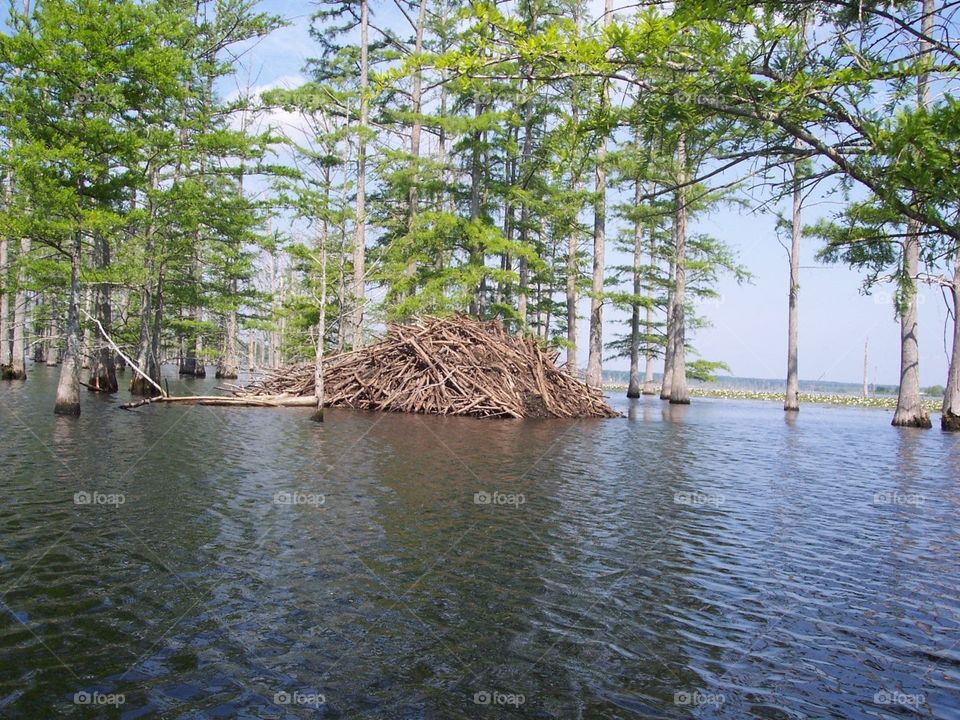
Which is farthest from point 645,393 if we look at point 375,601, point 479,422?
point 375,601

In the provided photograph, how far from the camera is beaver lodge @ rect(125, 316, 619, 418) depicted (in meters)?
22.1

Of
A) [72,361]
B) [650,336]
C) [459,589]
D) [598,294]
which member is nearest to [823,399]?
[650,336]

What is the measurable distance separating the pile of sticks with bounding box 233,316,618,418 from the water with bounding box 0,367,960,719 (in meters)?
10.1

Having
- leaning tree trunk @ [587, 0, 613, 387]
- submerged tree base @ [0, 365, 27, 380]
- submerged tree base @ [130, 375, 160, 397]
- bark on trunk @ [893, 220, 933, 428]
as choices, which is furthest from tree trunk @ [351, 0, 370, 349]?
bark on trunk @ [893, 220, 933, 428]

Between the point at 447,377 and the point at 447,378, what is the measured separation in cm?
6

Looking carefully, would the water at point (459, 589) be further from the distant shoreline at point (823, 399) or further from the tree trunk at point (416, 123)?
the distant shoreline at point (823, 399)

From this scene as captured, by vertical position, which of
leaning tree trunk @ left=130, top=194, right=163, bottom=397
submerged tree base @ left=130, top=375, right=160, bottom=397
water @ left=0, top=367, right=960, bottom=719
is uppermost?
leaning tree trunk @ left=130, top=194, right=163, bottom=397

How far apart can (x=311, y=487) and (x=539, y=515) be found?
11.0ft

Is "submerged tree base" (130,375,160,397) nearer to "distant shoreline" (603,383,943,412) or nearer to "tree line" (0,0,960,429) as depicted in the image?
"tree line" (0,0,960,429)

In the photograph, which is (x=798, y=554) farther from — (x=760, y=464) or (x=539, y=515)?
(x=760, y=464)

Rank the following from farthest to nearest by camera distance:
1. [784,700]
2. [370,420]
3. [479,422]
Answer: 1. [479,422]
2. [370,420]
3. [784,700]

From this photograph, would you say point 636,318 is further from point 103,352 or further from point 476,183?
point 103,352

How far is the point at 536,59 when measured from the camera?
4992 mm

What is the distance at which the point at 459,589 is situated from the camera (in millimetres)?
5613
